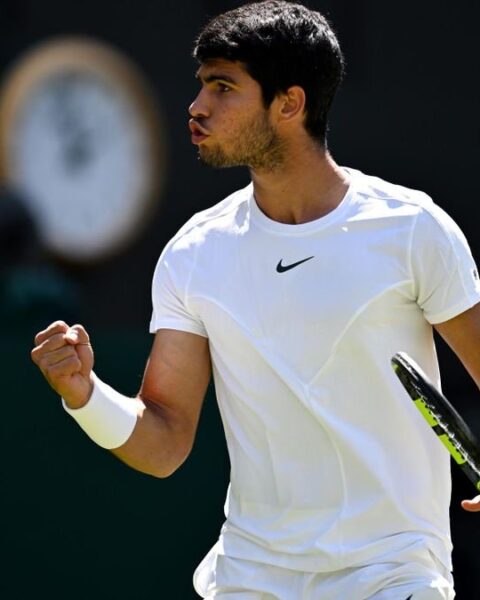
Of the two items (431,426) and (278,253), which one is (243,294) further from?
(431,426)

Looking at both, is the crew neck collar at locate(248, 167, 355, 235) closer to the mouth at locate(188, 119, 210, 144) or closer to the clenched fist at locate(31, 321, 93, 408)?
the mouth at locate(188, 119, 210, 144)

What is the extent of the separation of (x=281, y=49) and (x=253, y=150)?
232 millimetres

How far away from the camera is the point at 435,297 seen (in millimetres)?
3410

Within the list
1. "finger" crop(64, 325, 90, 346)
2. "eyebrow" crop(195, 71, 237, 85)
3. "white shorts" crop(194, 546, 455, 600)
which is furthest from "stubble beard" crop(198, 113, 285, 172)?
"white shorts" crop(194, 546, 455, 600)

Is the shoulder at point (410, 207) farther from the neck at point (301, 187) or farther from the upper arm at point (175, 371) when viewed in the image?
the upper arm at point (175, 371)

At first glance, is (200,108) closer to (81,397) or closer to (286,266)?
(286,266)

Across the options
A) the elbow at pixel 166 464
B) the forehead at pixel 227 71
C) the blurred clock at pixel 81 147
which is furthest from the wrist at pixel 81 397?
the blurred clock at pixel 81 147

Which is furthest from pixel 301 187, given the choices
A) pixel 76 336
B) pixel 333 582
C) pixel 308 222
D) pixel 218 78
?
pixel 333 582

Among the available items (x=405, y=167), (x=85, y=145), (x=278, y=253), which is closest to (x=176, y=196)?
(x=85, y=145)

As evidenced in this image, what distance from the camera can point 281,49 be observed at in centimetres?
359

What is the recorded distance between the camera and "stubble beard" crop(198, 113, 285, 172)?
3.55 metres

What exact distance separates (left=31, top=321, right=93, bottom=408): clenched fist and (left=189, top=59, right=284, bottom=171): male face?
0.50m

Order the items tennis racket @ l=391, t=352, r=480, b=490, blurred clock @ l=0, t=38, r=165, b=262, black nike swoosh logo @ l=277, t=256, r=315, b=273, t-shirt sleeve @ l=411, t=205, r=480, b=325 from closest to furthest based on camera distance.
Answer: tennis racket @ l=391, t=352, r=480, b=490 → t-shirt sleeve @ l=411, t=205, r=480, b=325 → black nike swoosh logo @ l=277, t=256, r=315, b=273 → blurred clock @ l=0, t=38, r=165, b=262

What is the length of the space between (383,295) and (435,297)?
0.35ft
